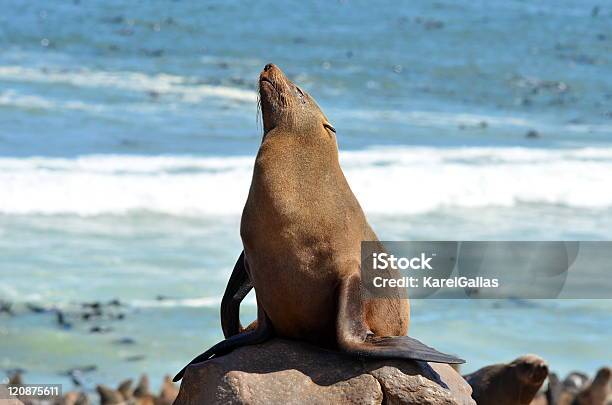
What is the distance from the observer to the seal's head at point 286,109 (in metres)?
5.18

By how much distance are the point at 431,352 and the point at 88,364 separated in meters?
4.48

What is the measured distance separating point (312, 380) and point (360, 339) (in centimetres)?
25

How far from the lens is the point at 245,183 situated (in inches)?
575

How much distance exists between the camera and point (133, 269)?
1084 cm

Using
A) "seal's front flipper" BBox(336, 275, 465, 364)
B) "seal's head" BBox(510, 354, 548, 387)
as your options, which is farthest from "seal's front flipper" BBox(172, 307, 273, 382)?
"seal's head" BBox(510, 354, 548, 387)

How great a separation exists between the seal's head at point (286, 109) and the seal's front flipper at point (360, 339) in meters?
0.72

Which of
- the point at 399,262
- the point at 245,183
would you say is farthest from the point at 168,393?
the point at 245,183

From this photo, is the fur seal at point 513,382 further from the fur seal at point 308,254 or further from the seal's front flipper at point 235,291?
the seal's front flipper at point 235,291

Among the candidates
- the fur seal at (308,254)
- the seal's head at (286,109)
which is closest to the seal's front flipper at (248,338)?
the fur seal at (308,254)

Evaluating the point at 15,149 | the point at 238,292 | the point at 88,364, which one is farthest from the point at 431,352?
the point at 15,149

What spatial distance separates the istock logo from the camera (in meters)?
5.06

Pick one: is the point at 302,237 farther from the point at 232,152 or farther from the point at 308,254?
the point at 232,152

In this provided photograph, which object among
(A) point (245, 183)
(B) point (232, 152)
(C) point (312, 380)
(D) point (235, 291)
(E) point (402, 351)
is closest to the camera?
(E) point (402, 351)

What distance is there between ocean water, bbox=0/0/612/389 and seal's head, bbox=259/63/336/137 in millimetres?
3709
